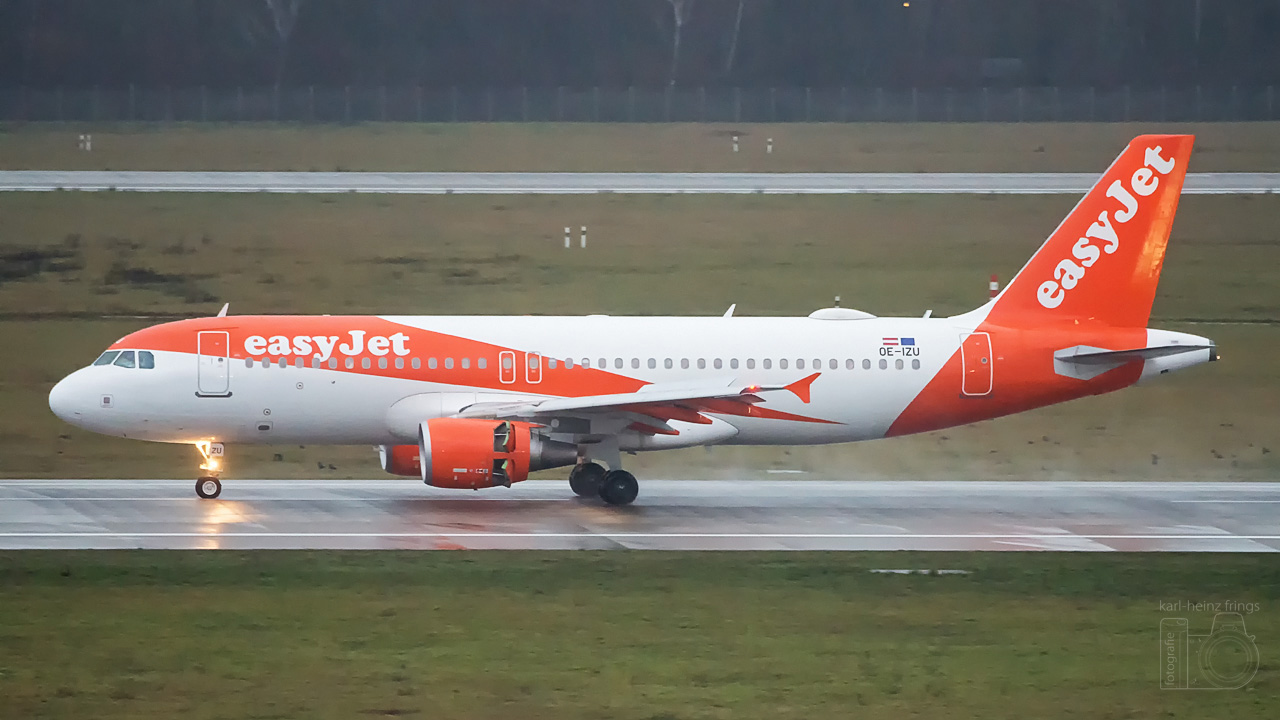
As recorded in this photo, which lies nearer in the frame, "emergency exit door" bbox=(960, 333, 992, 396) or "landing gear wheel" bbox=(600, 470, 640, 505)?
"landing gear wheel" bbox=(600, 470, 640, 505)

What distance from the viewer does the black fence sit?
2918 inches

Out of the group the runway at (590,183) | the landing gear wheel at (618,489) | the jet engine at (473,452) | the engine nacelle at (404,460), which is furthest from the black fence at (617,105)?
the jet engine at (473,452)

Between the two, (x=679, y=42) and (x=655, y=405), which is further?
(x=679, y=42)

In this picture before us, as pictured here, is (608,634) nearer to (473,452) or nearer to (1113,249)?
(473,452)

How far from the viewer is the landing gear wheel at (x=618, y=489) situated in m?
30.4

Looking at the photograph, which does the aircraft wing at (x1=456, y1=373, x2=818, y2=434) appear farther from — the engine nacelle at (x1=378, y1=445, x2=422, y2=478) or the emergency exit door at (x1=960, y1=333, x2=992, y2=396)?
the emergency exit door at (x1=960, y1=333, x2=992, y2=396)

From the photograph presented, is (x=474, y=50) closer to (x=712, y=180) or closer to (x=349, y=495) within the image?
(x=712, y=180)

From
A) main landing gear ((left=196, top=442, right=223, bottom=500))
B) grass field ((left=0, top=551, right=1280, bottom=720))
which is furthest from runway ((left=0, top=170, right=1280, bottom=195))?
grass field ((left=0, top=551, right=1280, bottom=720))

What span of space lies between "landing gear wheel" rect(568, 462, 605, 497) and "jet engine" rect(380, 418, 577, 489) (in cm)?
281

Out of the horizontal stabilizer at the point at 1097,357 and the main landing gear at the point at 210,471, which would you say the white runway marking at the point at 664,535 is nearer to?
the main landing gear at the point at 210,471

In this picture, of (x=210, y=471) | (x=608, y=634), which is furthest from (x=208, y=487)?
(x=608, y=634)

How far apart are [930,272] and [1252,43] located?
43.0m

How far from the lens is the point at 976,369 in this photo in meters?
31.4

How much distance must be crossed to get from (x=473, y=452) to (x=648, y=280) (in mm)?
20975
